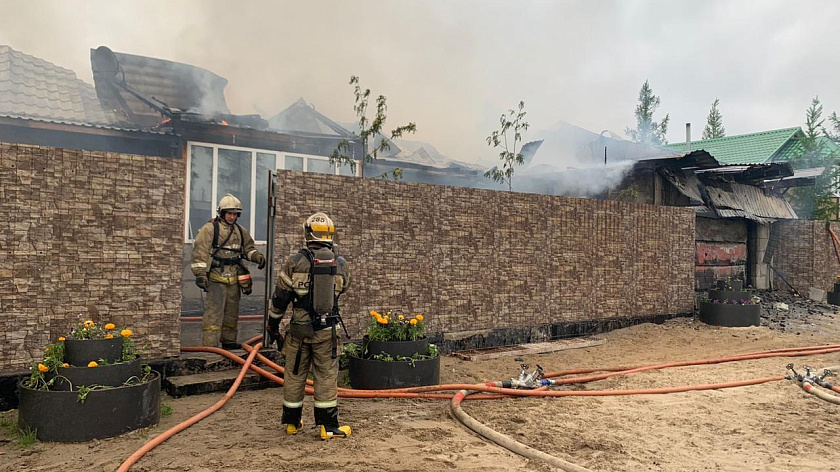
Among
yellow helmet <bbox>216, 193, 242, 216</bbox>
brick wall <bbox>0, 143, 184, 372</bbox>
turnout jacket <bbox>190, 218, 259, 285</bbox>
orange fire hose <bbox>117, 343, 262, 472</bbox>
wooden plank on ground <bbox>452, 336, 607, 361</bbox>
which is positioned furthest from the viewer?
wooden plank on ground <bbox>452, 336, 607, 361</bbox>

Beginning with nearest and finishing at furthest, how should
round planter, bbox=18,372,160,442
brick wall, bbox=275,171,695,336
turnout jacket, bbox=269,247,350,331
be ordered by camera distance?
round planter, bbox=18,372,160,442
turnout jacket, bbox=269,247,350,331
brick wall, bbox=275,171,695,336

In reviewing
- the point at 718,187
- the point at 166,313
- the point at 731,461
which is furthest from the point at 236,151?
the point at 718,187

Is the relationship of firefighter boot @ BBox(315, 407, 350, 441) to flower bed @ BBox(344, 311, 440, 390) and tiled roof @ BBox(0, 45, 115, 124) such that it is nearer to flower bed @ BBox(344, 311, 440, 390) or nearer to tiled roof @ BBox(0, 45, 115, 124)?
flower bed @ BBox(344, 311, 440, 390)

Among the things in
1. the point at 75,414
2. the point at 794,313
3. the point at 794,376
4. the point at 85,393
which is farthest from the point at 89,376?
the point at 794,313

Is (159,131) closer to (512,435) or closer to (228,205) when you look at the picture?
(228,205)

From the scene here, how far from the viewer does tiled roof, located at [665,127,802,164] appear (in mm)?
22609

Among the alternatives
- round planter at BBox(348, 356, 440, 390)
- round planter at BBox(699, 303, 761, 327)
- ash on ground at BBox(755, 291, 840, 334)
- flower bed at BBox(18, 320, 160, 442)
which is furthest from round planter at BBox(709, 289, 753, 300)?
flower bed at BBox(18, 320, 160, 442)

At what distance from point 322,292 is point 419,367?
186 cm

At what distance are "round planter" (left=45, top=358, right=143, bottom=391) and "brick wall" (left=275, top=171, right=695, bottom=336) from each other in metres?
2.49

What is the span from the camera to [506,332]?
911 cm

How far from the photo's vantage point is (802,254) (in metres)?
17.5

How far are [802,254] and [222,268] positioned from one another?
18.2m

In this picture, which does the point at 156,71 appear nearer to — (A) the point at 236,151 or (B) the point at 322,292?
(A) the point at 236,151

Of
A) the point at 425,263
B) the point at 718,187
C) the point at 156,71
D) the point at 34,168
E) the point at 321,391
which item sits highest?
the point at 156,71
